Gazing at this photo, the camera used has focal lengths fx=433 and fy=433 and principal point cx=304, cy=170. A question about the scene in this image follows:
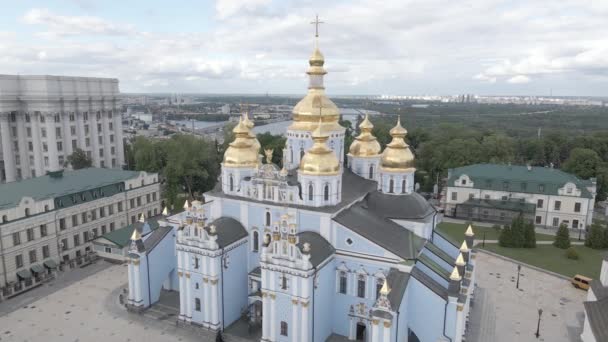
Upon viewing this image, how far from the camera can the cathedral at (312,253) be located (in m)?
19.1

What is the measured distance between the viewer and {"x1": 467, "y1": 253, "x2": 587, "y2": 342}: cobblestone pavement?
22047 mm

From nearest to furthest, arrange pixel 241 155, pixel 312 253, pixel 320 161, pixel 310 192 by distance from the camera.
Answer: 1. pixel 312 253
2. pixel 320 161
3. pixel 310 192
4. pixel 241 155

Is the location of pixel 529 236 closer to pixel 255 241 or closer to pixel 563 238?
pixel 563 238

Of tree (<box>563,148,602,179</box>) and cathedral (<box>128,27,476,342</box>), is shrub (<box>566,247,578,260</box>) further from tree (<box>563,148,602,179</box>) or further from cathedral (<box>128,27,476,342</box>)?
tree (<box>563,148,602,179</box>)

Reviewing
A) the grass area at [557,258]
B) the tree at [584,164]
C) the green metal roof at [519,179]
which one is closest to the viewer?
the grass area at [557,258]

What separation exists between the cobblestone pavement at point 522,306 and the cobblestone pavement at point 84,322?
47.7ft

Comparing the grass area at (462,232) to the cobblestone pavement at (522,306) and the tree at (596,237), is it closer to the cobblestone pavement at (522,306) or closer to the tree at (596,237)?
the tree at (596,237)

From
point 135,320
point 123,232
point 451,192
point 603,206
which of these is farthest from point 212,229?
point 603,206

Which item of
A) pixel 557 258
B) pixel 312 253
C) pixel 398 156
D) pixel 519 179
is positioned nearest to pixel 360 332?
pixel 312 253

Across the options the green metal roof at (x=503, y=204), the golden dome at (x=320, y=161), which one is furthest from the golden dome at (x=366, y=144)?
the green metal roof at (x=503, y=204)

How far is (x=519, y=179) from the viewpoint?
130 feet

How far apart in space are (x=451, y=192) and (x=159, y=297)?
28.3 metres

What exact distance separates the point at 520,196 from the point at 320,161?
85.6 ft

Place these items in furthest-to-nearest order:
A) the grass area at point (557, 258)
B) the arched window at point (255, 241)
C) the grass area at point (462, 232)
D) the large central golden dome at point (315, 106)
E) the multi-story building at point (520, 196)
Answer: the multi-story building at point (520, 196), the grass area at point (462, 232), the grass area at point (557, 258), the large central golden dome at point (315, 106), the arched window at point (255, 241)
